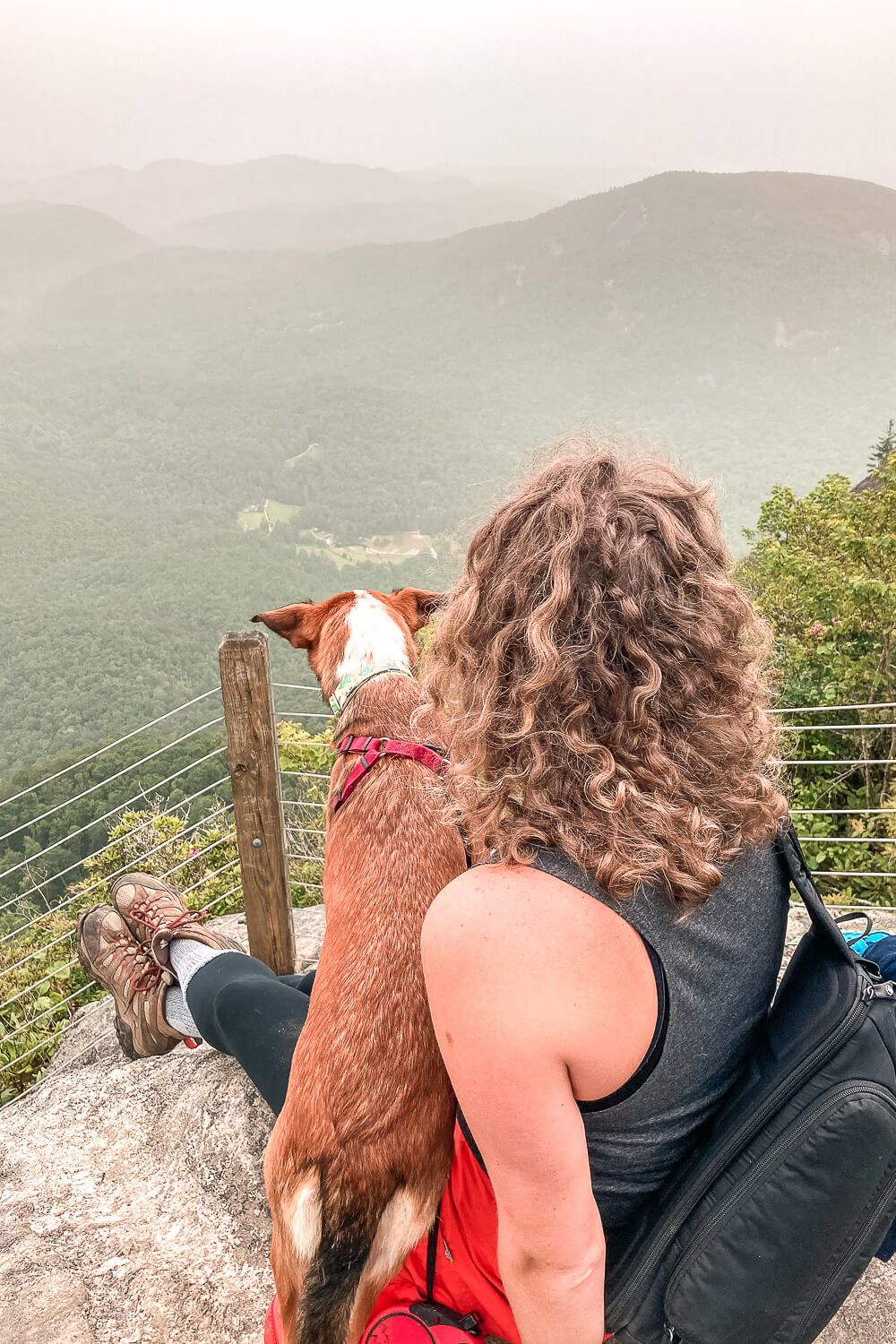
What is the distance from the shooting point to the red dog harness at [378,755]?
219 cm

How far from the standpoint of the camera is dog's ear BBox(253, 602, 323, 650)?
2.87 m

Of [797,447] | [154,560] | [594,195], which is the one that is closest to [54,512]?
[154,560]

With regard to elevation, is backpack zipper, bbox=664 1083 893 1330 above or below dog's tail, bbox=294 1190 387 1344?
above

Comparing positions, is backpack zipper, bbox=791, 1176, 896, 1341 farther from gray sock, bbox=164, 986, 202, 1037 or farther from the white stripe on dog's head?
gray sock, bbox=164, 986, 202, 1037

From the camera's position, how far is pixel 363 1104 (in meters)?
1.43

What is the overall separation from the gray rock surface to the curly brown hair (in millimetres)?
1634

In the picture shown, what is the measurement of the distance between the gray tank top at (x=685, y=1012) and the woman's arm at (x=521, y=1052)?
0.09 meters

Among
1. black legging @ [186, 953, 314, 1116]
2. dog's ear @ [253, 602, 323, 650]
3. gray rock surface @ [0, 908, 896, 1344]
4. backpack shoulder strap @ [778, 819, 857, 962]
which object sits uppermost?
dog's ear @ [253, 602, 323, 650]

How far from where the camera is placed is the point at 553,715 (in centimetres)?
100

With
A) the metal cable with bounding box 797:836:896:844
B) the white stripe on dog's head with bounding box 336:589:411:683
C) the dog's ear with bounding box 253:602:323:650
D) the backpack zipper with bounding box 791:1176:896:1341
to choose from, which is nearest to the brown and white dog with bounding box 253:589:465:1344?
the backpack zipper with bounding box 791:1176:896:1341

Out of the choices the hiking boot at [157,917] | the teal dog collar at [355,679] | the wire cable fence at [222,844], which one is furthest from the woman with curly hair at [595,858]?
the hiking boot at [157,917]

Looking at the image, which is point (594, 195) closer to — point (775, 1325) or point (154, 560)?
point (154, 560)

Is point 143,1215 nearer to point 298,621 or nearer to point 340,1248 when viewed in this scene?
point 340,1248

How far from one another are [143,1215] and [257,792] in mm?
1332
